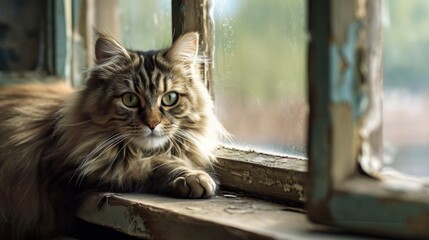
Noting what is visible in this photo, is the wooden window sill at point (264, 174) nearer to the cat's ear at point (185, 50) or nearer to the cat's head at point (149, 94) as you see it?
the cat's head at point (149, 94)

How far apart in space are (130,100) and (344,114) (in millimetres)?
811

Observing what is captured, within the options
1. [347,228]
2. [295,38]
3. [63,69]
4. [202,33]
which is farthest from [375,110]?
[63,69]

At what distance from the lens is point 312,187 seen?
1169 millimetres

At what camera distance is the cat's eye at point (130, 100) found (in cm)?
181

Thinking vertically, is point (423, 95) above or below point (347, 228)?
above

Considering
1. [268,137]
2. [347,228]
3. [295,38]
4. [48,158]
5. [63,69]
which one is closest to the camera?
[347,228]

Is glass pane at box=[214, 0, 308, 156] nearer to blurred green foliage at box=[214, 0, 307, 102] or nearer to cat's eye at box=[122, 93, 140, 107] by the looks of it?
blurred green foliage at box=[214, 0, 307, 102]

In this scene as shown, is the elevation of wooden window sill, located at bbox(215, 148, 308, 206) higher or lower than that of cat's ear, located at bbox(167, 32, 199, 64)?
lower

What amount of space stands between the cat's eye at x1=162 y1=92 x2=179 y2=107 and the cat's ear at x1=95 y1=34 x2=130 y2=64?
0.16 metres

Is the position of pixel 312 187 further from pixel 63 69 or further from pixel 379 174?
pixel 63 69

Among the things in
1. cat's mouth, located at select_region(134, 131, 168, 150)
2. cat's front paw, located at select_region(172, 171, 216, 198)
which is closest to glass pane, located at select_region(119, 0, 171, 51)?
cat's mouth, located at select_region(134, 131, 168, 150)

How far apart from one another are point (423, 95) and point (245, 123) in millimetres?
672

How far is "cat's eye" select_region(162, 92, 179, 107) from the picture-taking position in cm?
182

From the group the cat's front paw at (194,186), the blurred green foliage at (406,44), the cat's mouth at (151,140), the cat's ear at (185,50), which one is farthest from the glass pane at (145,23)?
the blurred green foliage at (406,44)
